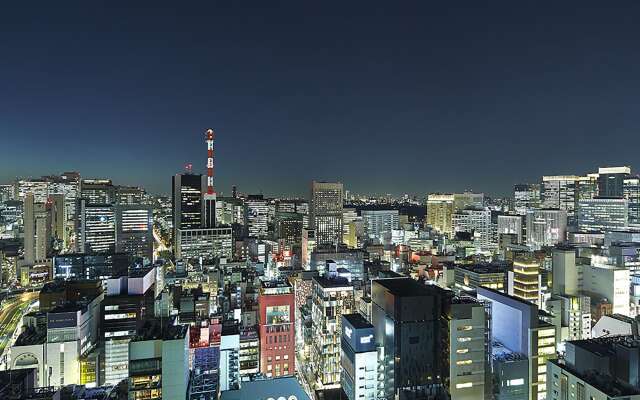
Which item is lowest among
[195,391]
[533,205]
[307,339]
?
[307,339]

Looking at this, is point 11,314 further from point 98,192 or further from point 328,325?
point 98,192

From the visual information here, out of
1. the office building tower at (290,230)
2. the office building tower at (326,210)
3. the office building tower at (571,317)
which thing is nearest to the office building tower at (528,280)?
the office building tower at (571,317)

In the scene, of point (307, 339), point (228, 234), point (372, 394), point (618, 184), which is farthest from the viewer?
point (618, 184)

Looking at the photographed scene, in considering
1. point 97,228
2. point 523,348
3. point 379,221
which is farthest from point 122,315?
point 379,221

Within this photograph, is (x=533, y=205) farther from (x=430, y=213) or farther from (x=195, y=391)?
(x=195, y=391)

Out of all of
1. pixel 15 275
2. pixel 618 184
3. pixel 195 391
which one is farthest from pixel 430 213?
pixel 195 391

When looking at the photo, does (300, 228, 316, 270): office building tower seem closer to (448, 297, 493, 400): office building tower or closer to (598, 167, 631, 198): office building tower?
(448, 297, 493, 400): office building tower

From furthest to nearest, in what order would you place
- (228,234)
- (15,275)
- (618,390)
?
(228,234), (15,275), (618,390)
